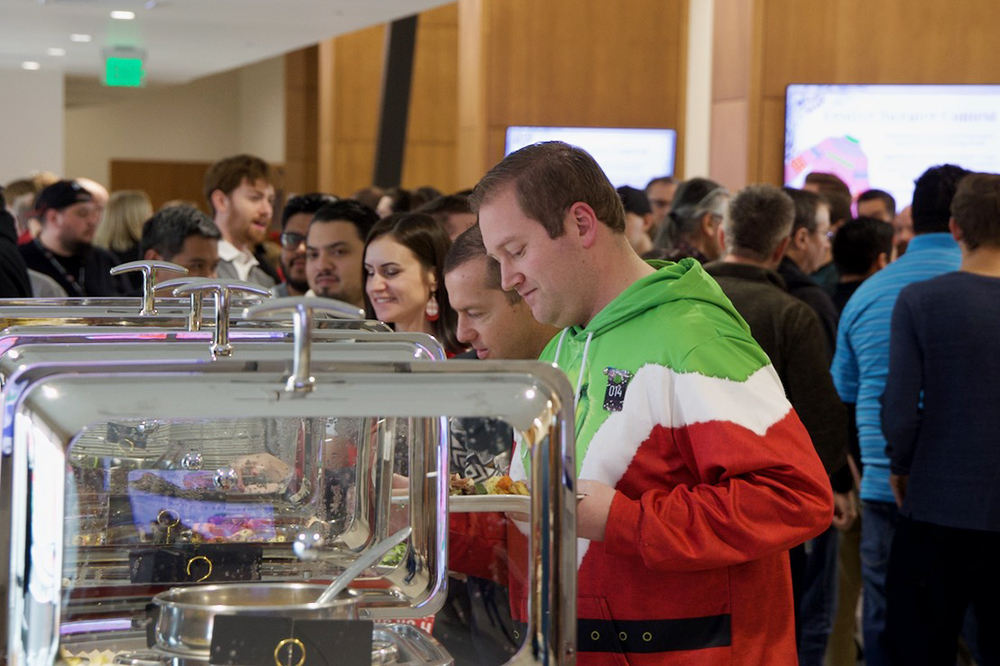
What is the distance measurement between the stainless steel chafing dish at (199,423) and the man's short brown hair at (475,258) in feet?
2.77

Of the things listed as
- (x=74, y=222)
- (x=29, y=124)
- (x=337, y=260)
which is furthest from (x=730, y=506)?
(x=29, y=124)

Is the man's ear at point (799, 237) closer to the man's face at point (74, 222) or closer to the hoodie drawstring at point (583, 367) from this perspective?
the man's face at point (74, 222)

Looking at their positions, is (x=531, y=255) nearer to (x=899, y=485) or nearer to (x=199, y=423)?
(x=199, y=423)

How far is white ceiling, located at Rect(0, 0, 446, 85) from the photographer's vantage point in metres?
7.39

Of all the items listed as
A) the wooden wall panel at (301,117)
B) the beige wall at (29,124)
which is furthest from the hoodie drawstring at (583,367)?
the wooden wall panel at (301,117)

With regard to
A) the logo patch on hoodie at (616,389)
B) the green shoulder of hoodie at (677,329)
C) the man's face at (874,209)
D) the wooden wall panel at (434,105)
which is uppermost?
the wooden wall panel at (434,105)

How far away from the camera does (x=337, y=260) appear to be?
10.3ft

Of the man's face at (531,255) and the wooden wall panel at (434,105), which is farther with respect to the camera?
the wooden wall panel at (434,105)

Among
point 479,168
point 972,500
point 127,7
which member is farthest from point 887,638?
point 127,7

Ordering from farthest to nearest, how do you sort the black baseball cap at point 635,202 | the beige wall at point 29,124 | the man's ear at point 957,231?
the beige wall at point 29,124 < the black baseball cap at point 635,202 < the man's ear at point 957,231

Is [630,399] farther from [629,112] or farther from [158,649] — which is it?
[629,112]

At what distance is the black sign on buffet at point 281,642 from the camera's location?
92 centimetres

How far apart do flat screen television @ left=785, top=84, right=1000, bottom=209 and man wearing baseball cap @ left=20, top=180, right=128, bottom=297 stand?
3.96m

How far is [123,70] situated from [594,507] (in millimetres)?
9471
